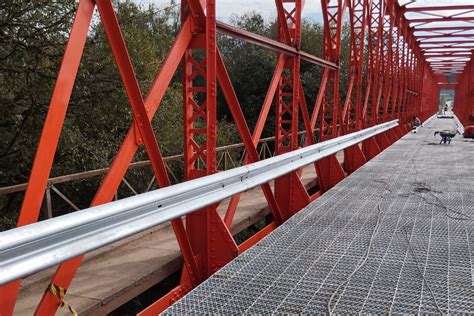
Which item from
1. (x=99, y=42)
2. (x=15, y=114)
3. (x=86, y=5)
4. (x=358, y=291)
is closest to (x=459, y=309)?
(x=358, y=291)

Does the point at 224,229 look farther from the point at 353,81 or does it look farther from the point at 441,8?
the point at 441,8

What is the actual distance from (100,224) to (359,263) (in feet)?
7.21

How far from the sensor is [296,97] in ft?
21.7

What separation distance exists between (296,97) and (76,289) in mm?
3572

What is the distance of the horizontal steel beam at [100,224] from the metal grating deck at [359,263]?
59 centimetres

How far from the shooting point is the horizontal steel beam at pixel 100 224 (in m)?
1.96

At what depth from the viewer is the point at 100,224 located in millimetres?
2441

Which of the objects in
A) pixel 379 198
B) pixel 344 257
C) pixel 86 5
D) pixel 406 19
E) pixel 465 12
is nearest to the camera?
pixel 86 5

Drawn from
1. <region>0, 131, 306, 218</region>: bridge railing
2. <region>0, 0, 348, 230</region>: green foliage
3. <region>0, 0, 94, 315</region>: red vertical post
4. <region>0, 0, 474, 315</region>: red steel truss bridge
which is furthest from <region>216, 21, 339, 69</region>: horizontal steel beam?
<region>0, 0, 348, 230</region>: green foliage

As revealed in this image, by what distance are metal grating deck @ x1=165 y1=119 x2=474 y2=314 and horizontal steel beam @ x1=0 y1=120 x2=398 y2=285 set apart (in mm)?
589

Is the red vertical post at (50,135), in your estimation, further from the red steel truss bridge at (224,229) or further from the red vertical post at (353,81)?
the red vertical post at (353,81)

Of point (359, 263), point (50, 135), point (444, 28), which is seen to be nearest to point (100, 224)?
point (50, 135)

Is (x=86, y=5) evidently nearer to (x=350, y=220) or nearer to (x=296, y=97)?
(x=350, y=220)

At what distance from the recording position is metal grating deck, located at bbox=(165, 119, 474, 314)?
311 centimetres
